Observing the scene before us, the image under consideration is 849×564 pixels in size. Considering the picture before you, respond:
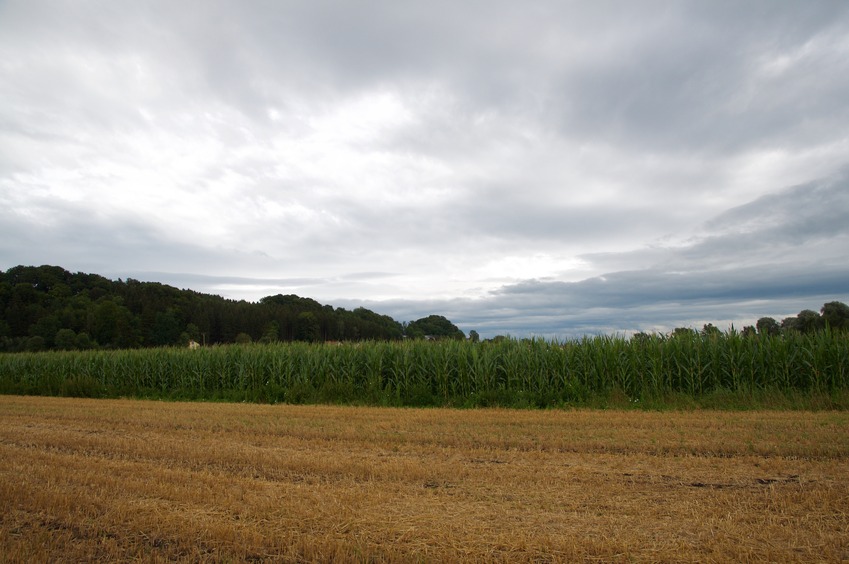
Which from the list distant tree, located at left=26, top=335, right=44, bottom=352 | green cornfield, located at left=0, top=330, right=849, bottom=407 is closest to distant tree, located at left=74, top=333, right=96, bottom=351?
distant tree, located at left=26, top=335, right=44, bottom=352

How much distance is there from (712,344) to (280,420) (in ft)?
40.7

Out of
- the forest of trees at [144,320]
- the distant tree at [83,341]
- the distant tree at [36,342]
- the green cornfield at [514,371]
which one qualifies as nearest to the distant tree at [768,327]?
the green cornfield at [514,371]

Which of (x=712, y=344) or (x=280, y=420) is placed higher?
(x=712, y=344)

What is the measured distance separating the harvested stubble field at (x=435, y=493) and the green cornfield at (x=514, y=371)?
540cm

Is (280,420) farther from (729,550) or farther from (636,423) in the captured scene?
(729,550)

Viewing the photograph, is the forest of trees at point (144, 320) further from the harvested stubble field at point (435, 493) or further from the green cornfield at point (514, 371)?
the harvested stubble field at point (435, 493)

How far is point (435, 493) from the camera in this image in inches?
223

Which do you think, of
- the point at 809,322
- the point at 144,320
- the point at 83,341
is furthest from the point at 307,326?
the point at 809,322

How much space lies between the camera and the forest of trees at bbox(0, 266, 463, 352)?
57.1 m

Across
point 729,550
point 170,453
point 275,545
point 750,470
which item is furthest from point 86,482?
point 750,470

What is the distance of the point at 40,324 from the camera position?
58188mm

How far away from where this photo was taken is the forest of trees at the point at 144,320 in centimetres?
5709

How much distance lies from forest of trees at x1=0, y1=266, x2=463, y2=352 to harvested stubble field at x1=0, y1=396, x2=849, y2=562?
42942 mm

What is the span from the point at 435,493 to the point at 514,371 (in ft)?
38.1
